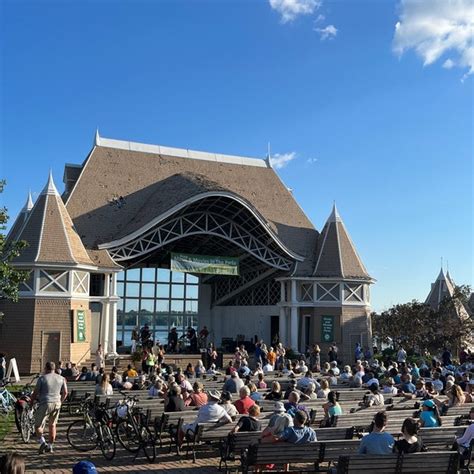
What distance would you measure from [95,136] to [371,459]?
94.7 feet

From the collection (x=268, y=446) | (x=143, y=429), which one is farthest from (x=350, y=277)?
(x=268, y=446)

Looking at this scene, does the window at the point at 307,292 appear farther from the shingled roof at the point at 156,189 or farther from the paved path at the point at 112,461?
the paved path at the point at 112,461

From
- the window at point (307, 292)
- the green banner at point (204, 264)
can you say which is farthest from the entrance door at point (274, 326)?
the green banner at point (204, 264)

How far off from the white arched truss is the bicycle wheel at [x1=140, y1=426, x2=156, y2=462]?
1799cm

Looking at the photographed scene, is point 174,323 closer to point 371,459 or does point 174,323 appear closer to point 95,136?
point 95,136

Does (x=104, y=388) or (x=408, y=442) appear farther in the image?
(x=104, y=388)

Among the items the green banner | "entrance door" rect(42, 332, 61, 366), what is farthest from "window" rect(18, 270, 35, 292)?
the green banner

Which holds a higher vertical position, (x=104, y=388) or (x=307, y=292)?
(x=307, y=292)

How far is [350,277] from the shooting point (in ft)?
102

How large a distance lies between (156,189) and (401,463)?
26515 mm

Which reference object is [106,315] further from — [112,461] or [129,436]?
[112,461]

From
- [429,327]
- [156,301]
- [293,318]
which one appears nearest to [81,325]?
[293,318]

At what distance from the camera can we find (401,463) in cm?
697

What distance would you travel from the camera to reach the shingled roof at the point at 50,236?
80.6 feet
